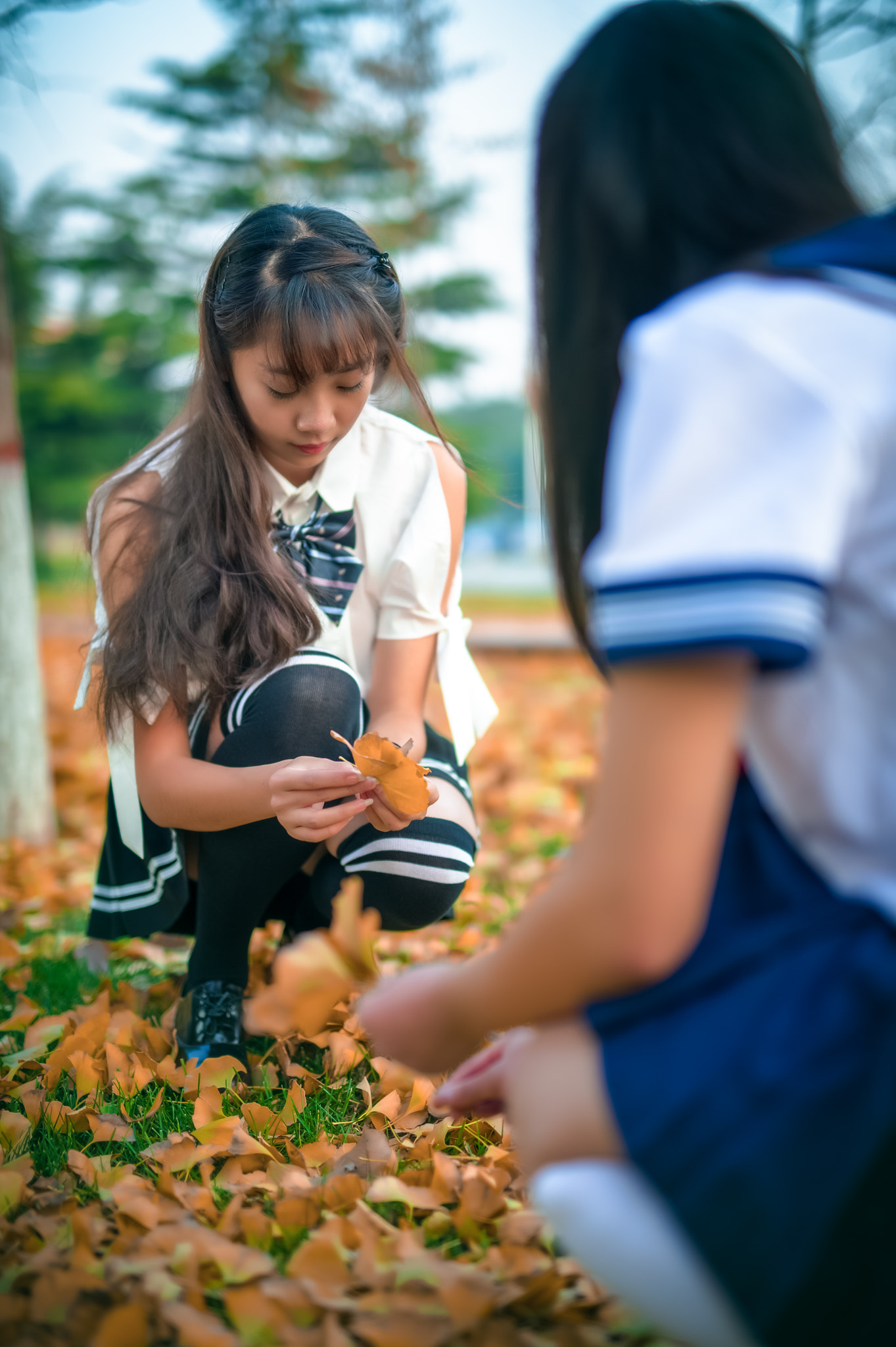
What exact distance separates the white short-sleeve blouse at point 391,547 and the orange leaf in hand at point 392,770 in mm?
401

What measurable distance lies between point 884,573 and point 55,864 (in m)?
2.79

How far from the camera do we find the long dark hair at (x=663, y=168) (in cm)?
87

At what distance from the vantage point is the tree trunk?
10.4 ft

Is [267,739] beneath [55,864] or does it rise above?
above

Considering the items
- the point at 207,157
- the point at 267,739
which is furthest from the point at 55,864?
the point at 207,157

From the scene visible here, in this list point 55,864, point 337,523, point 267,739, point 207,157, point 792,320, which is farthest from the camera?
point 207,157

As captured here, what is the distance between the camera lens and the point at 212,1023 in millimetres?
1740

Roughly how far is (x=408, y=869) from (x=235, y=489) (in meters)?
0.70

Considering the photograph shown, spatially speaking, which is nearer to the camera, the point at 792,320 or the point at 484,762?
the point at 792,320

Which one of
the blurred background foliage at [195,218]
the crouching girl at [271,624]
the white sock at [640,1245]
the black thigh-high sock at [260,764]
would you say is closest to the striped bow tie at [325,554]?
the crouching girl at [271,624]

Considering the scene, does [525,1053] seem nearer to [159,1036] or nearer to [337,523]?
[159,1036]

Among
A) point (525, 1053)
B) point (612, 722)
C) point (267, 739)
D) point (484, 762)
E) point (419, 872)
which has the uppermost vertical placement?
point (612, 722)

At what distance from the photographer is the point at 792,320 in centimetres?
73

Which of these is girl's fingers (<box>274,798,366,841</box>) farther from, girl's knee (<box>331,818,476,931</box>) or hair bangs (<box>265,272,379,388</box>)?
hair bangs (<box>265,272,379,388</box>)
